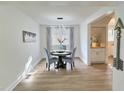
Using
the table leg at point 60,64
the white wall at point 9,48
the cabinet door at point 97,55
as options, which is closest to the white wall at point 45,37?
the cabinet door at point 97,55

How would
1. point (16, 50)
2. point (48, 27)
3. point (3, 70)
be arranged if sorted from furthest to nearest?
1. point (48, 27)
2. point (16, 50)
3. point (3, 70)

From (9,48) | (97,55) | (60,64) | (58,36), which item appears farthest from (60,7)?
(58,36)

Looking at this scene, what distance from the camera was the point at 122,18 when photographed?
282 centimetres

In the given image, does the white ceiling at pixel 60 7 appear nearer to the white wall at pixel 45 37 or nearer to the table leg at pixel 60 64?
the table leg at pixel 60 64

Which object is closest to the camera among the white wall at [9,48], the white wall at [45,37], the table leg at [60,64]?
the white wall at [9,48]

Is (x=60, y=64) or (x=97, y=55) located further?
(x=97, y=55)

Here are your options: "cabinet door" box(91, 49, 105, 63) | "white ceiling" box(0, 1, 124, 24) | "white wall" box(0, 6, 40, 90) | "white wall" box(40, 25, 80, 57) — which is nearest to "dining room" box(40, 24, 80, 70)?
"white wall" box(40, 25, 80, 57)

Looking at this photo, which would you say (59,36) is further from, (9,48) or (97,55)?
(9,48)

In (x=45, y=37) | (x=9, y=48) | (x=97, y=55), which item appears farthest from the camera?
(x=45, y=37)

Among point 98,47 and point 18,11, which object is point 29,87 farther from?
point 98,47

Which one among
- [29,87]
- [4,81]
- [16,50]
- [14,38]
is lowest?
[29,87]

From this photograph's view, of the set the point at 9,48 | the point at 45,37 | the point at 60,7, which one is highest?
the point at 60,7

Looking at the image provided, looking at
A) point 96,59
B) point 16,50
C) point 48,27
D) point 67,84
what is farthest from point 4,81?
point 48,27

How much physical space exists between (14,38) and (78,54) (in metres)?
6.57
